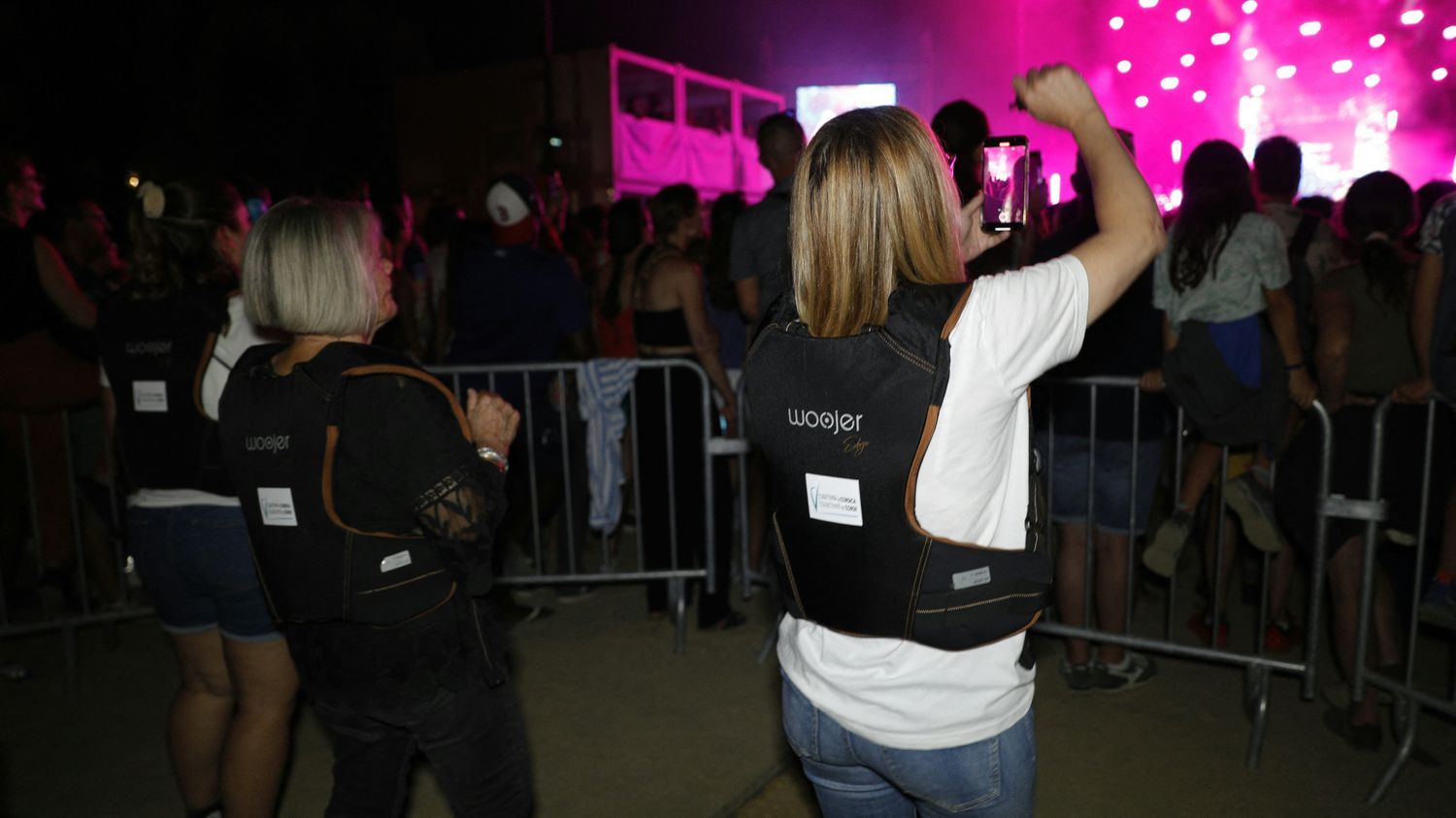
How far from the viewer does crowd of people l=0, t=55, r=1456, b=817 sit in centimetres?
162

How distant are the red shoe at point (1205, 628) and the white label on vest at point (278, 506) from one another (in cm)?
409

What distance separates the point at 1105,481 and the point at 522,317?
2.85m

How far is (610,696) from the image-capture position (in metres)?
4.40

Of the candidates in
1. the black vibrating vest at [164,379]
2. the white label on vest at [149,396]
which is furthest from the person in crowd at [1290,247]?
the white label on vest at [149,396]

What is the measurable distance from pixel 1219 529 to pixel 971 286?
3043mm

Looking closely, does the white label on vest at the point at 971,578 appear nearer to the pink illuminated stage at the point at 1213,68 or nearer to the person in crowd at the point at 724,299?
the person in crowd at the point at 724,299

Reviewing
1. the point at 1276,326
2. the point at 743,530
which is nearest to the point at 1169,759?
the point at 1276,326

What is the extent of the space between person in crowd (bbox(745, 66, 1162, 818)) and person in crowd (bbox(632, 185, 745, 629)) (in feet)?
10.5

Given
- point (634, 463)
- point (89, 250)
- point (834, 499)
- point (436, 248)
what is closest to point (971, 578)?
point (834, 499)

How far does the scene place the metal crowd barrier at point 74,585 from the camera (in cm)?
463

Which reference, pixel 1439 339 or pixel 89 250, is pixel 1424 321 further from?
pixel 89 250

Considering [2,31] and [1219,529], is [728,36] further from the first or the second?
[1219,529]

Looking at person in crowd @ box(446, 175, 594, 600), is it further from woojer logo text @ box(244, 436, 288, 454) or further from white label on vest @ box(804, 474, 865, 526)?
white label on vest @ box(804, 474, 865, 526)

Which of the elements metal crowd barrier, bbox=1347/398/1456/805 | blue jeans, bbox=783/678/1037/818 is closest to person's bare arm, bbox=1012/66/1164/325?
blue jeans, bbox=783/678/1037/818
